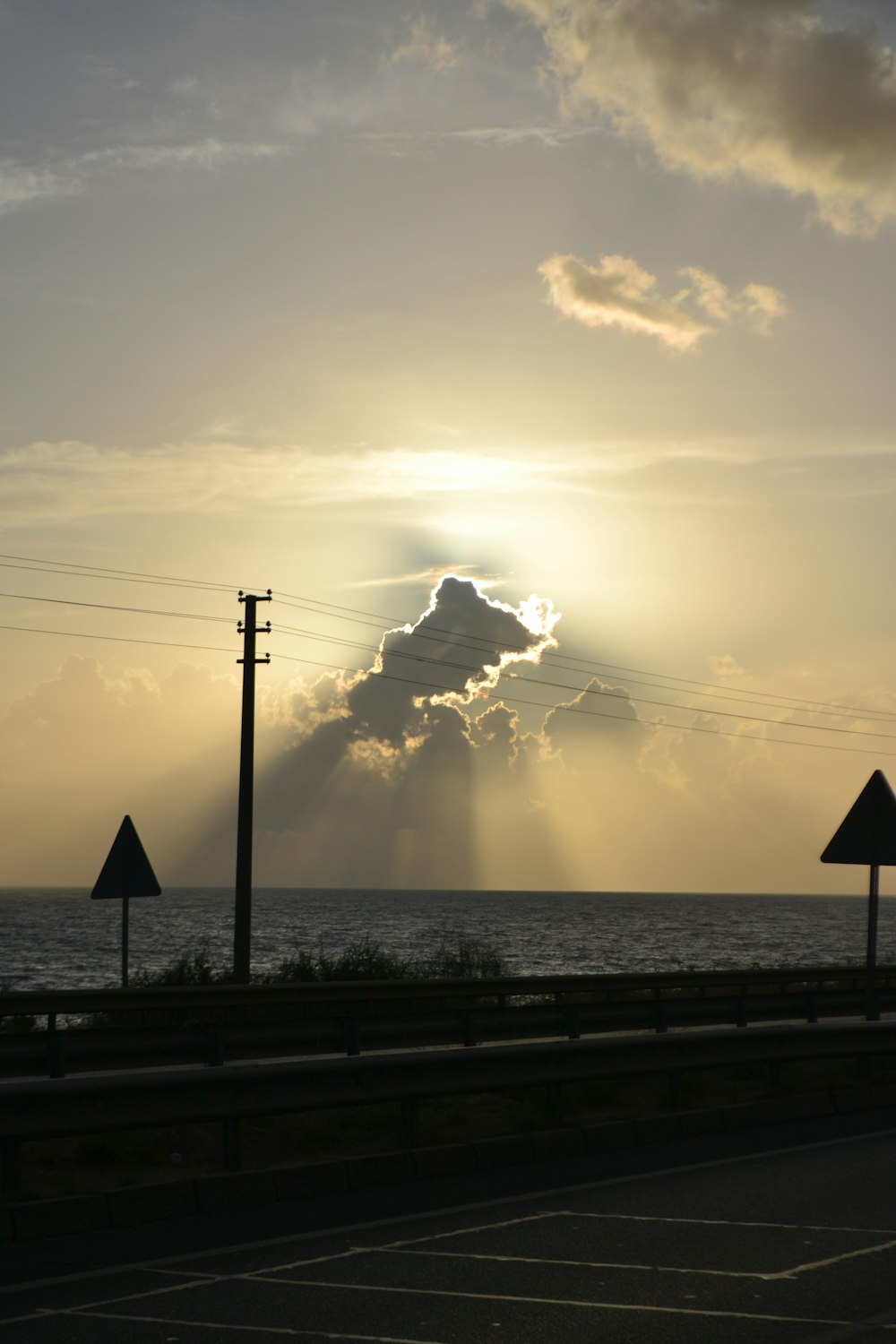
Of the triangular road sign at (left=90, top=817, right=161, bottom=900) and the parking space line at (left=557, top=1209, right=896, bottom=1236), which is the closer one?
the parking space line at (left=557, top=1209, right=896, bottom=1236)

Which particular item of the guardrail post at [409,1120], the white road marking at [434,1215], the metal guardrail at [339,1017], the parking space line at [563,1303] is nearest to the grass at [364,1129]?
the guardrail post at [409,1120]

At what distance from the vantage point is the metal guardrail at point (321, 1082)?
8875 millimetres

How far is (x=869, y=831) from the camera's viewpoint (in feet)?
58.0

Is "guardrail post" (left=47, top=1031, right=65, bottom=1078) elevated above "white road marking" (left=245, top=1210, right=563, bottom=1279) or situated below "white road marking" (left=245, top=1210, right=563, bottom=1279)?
above

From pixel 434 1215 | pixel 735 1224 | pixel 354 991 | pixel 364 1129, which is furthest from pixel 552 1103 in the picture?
pixel 354 991

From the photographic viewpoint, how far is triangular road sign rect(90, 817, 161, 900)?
20.6 m

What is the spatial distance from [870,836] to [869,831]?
0.07 meters

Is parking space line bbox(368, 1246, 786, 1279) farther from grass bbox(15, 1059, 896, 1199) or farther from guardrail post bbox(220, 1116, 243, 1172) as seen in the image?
grass bbox(15, 1059, 896, 1199)

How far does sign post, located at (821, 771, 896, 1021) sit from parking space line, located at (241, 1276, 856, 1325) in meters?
11.1

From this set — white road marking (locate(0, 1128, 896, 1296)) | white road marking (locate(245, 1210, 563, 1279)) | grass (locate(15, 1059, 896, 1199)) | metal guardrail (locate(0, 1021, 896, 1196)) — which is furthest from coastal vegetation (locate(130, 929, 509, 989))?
white road marking (locate(245, 1210, 563, 1279))

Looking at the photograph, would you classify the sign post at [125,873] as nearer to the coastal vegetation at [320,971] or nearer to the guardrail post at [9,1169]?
the coastal vegetation at [320,971]

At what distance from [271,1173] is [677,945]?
77677 mm

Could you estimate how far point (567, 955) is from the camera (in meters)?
69.5

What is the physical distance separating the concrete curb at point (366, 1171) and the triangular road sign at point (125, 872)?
10062 millimetres
